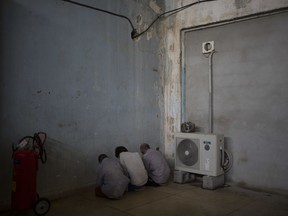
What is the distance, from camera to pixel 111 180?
3795 millimetres

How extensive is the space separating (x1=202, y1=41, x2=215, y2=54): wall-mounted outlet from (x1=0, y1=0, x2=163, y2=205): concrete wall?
3.53 feet

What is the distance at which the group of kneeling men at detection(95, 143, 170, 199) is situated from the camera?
383 cm

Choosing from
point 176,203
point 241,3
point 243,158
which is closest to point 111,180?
point 176,203

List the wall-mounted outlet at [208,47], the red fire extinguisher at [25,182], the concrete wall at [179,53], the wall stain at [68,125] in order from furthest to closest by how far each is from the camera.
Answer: the wall-mounted outlet at [208,47] → the concrete wall at [179,53] → the wall stain at [68,125] → the red fire extinguisher at [25,182]

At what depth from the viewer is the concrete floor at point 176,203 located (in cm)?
341

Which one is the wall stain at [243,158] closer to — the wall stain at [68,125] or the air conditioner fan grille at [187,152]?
the air conditioner fan grille at [187,152]

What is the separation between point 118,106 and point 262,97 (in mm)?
2465

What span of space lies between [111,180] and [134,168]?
1.81ft

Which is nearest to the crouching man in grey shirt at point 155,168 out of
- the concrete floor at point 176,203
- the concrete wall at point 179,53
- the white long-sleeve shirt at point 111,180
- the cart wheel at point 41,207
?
the concrete floor at point 176,203

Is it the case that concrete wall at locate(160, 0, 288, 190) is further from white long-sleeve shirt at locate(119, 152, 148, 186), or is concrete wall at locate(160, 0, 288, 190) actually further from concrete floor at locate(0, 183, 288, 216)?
white long-sleeve shirt at locate(119, 152, 148, 186)

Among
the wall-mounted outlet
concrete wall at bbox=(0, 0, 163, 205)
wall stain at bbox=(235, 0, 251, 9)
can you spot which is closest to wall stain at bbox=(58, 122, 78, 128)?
concrete wall at bbox=(0, 0, 163, 205)

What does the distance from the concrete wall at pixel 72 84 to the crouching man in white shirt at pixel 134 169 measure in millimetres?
513

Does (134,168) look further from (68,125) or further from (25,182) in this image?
(25,182)

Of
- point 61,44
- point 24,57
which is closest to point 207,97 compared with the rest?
point 61,44
